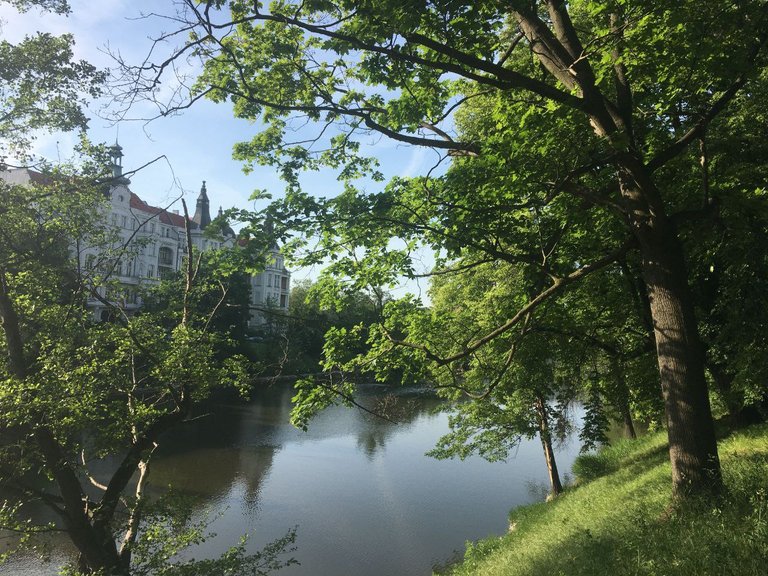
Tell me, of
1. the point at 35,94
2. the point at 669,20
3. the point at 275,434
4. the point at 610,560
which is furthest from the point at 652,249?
the point at 275,434

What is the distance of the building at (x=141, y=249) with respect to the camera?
30.0 ft

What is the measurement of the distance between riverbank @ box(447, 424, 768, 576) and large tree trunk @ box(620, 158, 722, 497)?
37 centimetres

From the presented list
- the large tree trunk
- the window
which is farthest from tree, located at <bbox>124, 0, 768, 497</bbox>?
the window

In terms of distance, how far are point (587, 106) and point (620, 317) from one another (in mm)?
6142

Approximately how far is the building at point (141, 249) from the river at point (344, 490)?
11.7ft

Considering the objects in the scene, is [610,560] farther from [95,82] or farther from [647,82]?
[95,82]

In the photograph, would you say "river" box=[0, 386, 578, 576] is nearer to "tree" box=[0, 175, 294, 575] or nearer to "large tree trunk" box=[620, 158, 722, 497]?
"tree" box=[0, 175, 294, 575]

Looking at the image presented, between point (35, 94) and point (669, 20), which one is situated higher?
point (35, 94)

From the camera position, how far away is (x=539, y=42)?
609 cm

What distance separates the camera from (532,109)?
5684mm

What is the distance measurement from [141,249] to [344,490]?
42.7 ft

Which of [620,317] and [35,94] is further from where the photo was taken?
[620,317]

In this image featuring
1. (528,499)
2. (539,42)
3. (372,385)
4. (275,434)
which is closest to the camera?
(539,42)

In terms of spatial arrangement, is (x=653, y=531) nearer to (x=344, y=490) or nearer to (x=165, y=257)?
(x=344, y=490)
